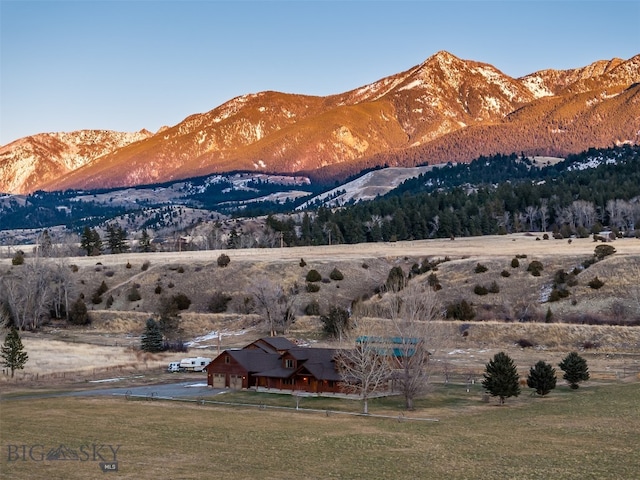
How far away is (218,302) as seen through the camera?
371ft

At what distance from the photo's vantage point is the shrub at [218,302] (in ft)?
367

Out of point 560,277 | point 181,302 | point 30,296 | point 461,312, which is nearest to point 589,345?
point 461,312

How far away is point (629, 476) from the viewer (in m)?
31.6

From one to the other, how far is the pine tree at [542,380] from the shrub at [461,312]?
113ft

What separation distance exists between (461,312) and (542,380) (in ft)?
118

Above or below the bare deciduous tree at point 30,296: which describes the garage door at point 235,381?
below

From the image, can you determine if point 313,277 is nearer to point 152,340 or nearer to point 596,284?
point 152,340

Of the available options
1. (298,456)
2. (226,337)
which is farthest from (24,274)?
(298,456)

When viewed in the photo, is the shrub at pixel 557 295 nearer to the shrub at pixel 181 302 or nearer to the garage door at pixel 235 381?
the garage door at pixel 235 381

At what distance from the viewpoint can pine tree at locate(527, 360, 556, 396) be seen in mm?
57412

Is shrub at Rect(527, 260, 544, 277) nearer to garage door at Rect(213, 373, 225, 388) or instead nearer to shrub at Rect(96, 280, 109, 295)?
garage door at Rect(213, 373, 225, 388)

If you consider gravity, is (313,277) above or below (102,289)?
above

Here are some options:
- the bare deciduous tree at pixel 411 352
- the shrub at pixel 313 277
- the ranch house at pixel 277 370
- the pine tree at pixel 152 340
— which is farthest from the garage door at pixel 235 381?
the shrub at pixel 313 277

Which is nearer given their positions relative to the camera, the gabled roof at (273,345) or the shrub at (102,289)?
the gabled roof at (273,345)
